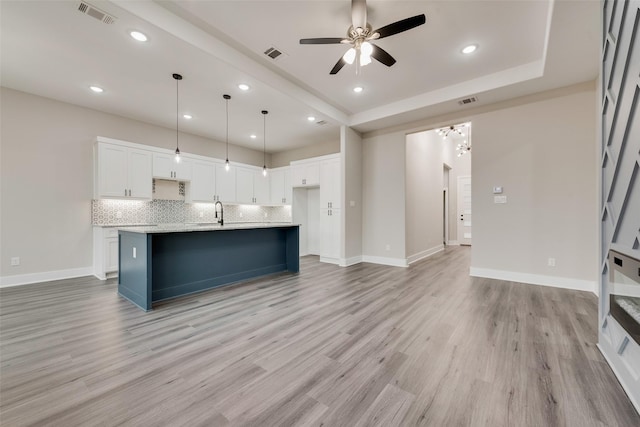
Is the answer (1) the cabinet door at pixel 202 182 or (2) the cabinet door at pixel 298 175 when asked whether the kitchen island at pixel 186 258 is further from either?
(1) the cabinet door at pixel 202 182

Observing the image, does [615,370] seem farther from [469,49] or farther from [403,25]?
[469,49]

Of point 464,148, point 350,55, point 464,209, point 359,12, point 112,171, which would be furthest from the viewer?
point 464,209

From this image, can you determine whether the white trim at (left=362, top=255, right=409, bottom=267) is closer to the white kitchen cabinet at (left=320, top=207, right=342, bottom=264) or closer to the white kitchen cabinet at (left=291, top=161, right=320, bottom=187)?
the white kitchen cabinet at (left=320, top=207, right=342, bottom=264)

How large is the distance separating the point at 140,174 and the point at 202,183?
1.32 m

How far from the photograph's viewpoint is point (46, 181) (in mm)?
4281

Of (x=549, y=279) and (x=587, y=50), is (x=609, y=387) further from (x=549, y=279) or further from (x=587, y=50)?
(x=587, y=50)

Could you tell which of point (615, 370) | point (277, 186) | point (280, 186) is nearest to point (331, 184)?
point (280, 186)

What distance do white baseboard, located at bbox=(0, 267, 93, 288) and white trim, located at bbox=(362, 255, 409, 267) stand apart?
567 cm

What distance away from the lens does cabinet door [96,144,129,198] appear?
15.1 feet

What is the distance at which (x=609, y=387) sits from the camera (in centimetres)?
160

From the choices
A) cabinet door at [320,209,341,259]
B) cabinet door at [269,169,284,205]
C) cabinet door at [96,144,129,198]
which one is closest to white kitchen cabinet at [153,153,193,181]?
cabinet door at [96,144,129,198]

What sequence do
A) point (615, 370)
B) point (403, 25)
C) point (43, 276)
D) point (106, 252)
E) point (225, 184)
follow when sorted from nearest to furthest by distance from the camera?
point (615, 370), point (403, 25), point (43, 276), point (106, 252), point (225, 184)

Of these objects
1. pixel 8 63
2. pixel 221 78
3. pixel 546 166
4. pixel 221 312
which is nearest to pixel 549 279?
pixel 546 166

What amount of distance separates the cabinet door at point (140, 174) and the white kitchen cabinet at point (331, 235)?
3878 mm
